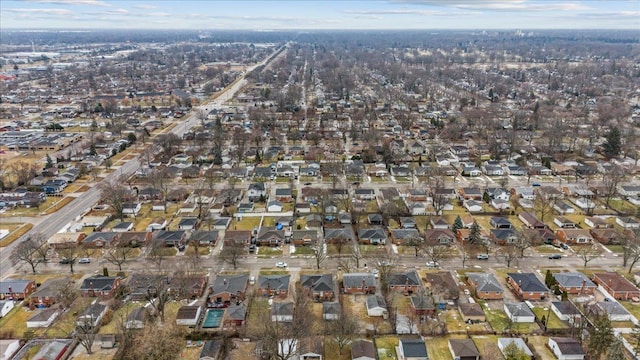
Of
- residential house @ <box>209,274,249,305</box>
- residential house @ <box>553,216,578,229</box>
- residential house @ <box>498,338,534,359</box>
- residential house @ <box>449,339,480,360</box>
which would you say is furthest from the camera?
residential house @ <box>553,216,578,229</box>

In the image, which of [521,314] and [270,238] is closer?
[521,314]

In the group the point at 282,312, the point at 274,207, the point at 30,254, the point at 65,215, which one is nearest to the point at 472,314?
the point at 282,312

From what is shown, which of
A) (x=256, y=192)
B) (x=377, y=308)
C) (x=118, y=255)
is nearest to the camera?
(x=377, y=308)

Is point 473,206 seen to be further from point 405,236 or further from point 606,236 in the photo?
point 606,236

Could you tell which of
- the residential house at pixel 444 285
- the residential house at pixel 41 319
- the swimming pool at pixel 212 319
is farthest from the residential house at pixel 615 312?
the residential house at pixel 41 319

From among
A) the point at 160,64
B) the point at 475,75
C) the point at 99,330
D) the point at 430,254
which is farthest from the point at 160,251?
the point at 160,64

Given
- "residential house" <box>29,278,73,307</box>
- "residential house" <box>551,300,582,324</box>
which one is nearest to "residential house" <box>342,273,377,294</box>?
"residential house" <box>551,300,582,324</box>

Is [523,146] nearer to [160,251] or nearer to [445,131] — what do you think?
[445,131]

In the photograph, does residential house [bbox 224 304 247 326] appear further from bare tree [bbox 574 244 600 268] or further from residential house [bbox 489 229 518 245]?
bare tree [bbox 574 244 600 268]
